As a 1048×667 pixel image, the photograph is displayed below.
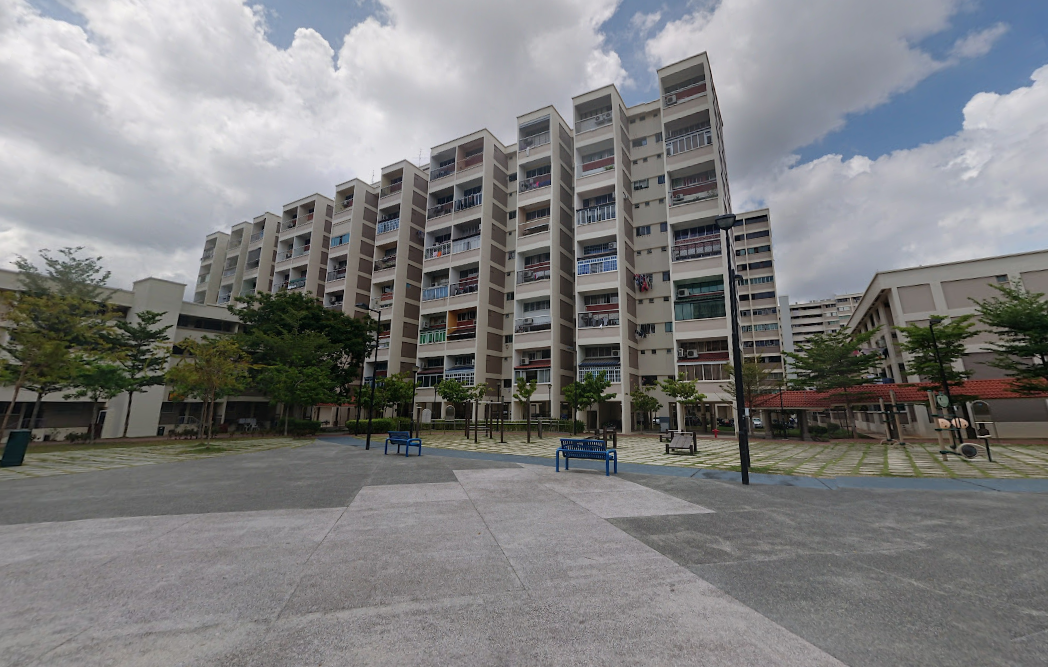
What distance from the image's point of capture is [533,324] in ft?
138

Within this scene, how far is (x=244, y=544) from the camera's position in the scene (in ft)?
19.5

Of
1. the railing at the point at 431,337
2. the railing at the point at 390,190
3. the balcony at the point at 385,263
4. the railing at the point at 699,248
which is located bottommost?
the railing at the point at 431,337

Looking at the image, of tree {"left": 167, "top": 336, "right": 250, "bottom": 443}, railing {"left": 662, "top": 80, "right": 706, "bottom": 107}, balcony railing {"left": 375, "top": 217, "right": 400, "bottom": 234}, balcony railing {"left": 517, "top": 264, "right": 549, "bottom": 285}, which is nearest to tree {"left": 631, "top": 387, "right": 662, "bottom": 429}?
balcony railing {"left": 517, "top": 264, "right": 549, "bottom": 285}

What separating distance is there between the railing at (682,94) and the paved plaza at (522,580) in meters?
42.7

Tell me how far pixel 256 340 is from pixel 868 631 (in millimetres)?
40325

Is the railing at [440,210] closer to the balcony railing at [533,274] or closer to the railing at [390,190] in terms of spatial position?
the railing at [390,190]

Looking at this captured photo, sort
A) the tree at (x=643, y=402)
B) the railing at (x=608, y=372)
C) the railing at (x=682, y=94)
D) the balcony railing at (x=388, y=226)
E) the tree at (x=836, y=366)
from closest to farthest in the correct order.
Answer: the tree at (x=836, y=366), the tree at (x=643, y=402), the railing at (x=608, y=372), the railing at (x=682, y=94), the balcony railing at (x=388, y=226)

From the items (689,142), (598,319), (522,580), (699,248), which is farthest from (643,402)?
(522,580)

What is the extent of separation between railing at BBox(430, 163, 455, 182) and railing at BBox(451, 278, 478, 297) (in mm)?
14618

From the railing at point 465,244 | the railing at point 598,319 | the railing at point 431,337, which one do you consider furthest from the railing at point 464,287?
the railing at point 598,319

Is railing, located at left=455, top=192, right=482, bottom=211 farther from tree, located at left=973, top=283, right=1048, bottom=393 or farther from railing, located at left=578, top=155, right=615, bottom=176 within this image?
tree, located at left=973, top=283, right=1048, bottom=393

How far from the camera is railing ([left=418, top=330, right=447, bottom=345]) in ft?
152

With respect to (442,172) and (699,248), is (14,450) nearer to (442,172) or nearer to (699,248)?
(699,248)

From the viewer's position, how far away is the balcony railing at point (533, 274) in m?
42.9
